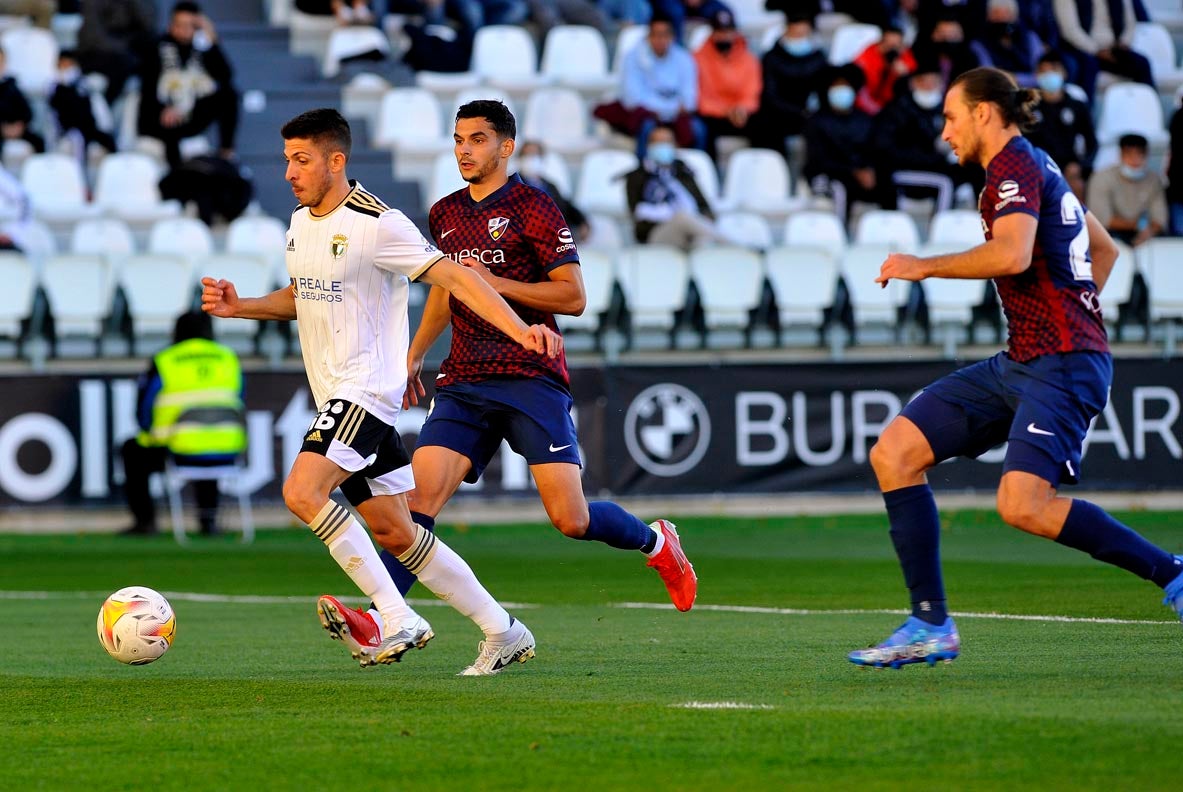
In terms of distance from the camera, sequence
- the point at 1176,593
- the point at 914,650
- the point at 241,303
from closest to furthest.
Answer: the point at 1176,593 → the point at 914,650 → the point at 241,303

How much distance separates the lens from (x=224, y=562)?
44.6 ft

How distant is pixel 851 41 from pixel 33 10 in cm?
897

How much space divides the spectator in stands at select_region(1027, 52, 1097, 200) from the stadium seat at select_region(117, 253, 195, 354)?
8494mm

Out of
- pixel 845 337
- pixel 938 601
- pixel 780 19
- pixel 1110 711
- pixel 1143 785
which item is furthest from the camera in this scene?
pixel 780 19

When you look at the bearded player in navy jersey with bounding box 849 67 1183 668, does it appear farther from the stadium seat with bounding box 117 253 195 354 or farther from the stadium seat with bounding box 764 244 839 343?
the stadium seat with bounding box 117 253 195 354

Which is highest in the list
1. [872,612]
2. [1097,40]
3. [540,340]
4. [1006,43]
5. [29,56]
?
[1097,40]

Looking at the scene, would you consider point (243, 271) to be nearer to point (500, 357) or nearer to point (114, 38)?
point (114, 38)

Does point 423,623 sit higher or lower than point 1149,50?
lower

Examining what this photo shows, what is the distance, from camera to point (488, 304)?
6387 mm

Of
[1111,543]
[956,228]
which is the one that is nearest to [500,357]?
[1111,543]

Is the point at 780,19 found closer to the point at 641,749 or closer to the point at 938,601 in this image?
the point at 938,601

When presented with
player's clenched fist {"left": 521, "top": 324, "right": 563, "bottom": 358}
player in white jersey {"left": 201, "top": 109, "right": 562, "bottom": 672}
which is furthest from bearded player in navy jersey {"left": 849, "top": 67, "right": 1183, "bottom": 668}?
player in white jersey {"left": 201, "top": 109, "right": 562, "bottom": 672}

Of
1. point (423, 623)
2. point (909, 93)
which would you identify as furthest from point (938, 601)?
point (909, 93)

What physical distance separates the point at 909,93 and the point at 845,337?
302 cm
